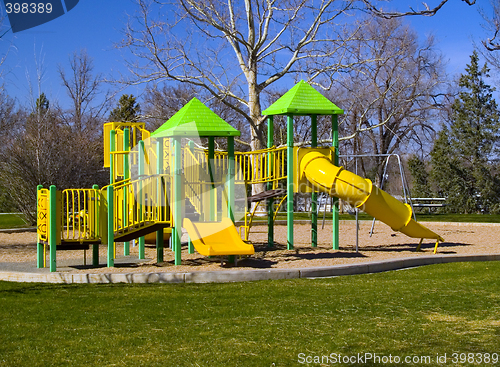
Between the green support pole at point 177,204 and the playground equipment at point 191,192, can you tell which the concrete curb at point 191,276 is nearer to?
the playground equipment at point 191,192

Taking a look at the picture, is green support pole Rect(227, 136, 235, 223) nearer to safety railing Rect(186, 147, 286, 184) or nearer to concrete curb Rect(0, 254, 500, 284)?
safety railing Rect(186, 147, 286, 184)

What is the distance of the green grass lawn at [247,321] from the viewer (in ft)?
18.0

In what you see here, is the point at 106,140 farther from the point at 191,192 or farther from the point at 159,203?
the point at 159,203

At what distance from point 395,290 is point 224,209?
4.88 meters

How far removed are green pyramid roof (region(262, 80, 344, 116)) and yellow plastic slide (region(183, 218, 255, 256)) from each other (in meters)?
3.89

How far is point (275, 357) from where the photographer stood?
5.37 m

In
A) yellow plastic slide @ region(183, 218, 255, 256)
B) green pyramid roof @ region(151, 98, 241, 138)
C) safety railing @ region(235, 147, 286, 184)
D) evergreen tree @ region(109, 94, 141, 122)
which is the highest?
evergreen tree @ region(109, 94, 141, 122)


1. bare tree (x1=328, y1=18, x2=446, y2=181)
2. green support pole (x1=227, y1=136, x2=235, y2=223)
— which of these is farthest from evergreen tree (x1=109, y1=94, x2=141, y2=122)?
green support pole (x1=227, y1=136, x2=235, y2=223)

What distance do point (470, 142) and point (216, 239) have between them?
32831mm

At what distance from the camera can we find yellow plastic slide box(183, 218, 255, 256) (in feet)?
36.0

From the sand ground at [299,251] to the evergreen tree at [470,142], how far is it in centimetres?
1856

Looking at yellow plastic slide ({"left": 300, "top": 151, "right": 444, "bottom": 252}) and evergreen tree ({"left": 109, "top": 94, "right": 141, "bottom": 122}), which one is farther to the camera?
evergreen tree ({"left": 109, "top": 94, "right": 141, "bottom": 122})

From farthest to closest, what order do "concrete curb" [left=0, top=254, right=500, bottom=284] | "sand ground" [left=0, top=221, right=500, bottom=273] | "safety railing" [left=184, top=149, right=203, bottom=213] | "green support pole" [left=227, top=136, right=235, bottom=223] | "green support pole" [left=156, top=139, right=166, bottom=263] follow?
"safety railing" [left=184, top=149, right=203, bottom=213]
"green support pole" [left=227, top=136, right=235, bottom=223]
"green support pole" [left=156, top=139, right=166, bottom=263]
"sand ground" [left=0, top=221, right=500, bottom=273]
"concrete curb" [left=0, top=254, right=500, bottom=284]

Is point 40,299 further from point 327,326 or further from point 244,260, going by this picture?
point 244,260
